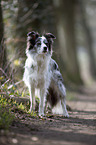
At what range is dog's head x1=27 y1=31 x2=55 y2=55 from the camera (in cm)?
532

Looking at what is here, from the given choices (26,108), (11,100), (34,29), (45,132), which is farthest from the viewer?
(34,29)

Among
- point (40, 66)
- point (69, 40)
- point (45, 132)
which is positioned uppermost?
point (69, 40)

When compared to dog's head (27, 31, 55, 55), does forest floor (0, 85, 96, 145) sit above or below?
below

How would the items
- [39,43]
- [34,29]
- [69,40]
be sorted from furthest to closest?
[69,40], [34,29], [39,43]

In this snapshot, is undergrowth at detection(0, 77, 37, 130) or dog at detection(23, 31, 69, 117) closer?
undergrowth at detection(0, 77, 37, 130)

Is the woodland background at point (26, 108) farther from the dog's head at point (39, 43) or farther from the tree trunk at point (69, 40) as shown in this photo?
the tree trunk at point (69, 40)

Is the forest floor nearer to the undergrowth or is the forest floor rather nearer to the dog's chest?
the undergrowth

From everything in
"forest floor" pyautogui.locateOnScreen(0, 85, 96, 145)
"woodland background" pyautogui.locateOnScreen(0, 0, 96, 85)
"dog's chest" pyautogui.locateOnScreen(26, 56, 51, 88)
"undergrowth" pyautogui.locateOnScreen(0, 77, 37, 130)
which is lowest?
"forest floor" pyautogui.locateOnScreen(0, 85, 96, 145)

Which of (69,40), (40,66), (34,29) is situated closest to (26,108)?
(40,66)

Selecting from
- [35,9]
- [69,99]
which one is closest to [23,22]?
[35,9]

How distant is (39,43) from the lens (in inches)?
211

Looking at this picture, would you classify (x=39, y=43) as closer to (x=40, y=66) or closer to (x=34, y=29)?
(x=40, y=66)

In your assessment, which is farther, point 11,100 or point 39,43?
point 11,100

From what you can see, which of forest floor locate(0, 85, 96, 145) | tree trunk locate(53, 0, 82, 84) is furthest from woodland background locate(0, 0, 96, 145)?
tree trunk locate(53, 0, 82, 84)
